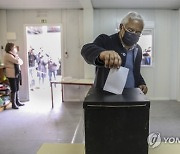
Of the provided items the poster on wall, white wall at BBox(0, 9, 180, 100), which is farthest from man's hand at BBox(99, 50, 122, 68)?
the poster on wall

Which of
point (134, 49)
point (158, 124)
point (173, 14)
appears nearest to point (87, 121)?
point (134, 49)

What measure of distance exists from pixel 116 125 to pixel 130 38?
0.50 metres

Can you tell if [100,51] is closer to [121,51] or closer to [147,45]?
[121,51]

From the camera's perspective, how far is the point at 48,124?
13.3 ft

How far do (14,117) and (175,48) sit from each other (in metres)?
4.08

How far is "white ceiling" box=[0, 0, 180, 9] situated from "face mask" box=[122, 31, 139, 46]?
12.0 ft

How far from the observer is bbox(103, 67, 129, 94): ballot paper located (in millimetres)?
793

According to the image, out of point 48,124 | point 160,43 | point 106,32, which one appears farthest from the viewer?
point 160,43

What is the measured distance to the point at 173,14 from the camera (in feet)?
18.6

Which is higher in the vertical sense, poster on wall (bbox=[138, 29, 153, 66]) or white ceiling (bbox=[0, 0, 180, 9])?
white ceiling (bbox=[0, 0, 180, 9])

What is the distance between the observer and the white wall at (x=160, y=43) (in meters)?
5.63

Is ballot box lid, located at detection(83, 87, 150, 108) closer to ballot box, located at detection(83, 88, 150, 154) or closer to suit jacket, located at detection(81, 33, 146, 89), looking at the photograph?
ballot box, located at detection(83, 88, 150, 154)

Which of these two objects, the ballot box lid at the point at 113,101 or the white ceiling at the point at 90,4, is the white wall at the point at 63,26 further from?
the ballot box lid at the point at 113,101

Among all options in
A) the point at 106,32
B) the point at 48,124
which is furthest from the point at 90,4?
the point at 48,124
